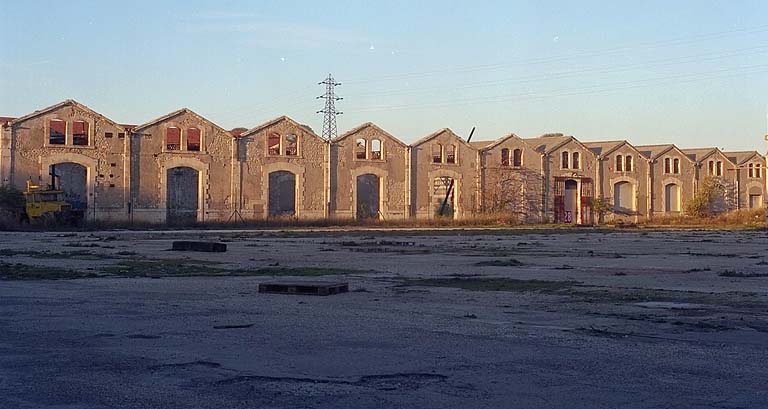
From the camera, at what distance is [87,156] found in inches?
1973

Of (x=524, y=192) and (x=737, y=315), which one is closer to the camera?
(x=737, y=315)

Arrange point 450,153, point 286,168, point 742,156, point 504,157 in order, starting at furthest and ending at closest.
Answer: point 742,156 < point 504,157 < point 450,153 < point 286,168

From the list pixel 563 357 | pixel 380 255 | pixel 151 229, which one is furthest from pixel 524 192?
pixel 563 357

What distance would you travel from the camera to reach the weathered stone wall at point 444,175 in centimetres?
6081

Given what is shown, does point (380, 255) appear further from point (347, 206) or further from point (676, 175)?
point (676, 175)

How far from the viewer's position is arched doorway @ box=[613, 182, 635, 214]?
71250 mm

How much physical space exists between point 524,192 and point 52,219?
102ft

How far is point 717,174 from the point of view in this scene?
77.2 meters

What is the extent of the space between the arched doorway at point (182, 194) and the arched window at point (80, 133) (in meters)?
4.83

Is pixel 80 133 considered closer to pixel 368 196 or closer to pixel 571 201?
pixel 368 196

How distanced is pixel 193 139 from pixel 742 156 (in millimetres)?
49302

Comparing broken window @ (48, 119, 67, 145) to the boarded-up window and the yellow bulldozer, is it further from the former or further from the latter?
the boarded-up window

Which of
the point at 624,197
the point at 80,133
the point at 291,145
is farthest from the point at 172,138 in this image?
the point at 624,197

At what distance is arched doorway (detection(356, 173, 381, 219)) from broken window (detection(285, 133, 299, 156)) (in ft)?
16.9
